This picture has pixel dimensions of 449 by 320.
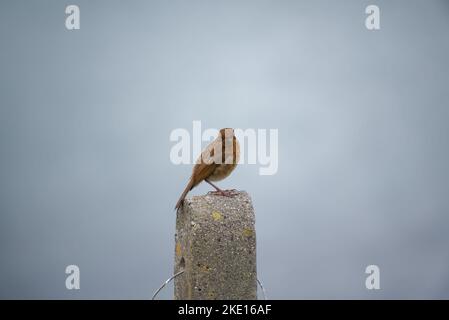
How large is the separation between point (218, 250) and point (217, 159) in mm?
1383

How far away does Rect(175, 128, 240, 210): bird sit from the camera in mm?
6121

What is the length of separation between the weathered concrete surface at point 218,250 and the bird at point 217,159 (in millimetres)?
629

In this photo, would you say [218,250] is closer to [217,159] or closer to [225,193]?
[225,193]

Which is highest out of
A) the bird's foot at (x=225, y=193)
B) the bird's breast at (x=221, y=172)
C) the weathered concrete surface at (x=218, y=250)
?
the bird's breast at (x=221, y=172)

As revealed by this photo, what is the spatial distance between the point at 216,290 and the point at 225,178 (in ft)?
5.48

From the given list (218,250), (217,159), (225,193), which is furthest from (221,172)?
(218,250)

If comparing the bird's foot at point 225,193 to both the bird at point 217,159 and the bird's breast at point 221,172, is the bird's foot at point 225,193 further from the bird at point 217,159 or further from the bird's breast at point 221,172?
the bird's breast at point 221,172

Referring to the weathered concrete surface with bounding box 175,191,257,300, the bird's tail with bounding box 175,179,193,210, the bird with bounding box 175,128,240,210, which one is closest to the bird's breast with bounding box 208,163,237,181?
Result: the bird with bounding box 175,128,240,210

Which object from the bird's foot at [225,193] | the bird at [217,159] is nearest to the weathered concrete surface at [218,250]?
the bird's foot at [225,193]

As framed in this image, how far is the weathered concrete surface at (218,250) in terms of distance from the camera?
17.1ft

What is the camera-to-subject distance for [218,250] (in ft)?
17.2

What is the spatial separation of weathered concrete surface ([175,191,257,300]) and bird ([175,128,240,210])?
2.07 ft

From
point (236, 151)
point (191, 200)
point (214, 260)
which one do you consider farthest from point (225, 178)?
point (214, 260)
